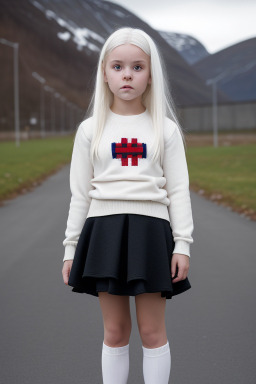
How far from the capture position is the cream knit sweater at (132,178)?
3.01 metres

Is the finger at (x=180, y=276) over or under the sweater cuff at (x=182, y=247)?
under

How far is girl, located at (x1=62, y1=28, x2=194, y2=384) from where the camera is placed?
117 inches

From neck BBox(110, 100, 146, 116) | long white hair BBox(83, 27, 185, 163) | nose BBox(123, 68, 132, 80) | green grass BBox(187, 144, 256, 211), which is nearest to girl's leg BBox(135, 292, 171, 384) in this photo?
long white hair BBox(83, 27, 185, 163)

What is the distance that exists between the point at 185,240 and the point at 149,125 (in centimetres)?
55

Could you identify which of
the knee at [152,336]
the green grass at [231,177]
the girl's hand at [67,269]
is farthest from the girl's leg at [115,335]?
the green grass at [231,177]

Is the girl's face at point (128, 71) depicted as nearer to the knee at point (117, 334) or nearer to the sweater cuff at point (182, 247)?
the sweater cuff at point (182, 247)

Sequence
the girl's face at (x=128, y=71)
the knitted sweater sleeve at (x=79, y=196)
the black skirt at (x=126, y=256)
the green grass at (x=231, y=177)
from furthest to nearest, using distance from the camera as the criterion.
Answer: the green grass at (x=231, y=177), the knitted sweater sleeve at (x=79, y=196), the girl's face at (x=128, y=71), the black skirt at (x=126, y=256)

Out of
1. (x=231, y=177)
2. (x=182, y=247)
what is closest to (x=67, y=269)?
(x=182, y=247)

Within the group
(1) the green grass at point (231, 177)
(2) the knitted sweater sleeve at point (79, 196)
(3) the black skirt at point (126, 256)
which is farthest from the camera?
(1) the green grass at point (231, 177)

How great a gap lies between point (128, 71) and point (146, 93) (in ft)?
0.64

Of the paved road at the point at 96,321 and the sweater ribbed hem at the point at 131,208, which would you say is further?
the paved road at the point at 96,321

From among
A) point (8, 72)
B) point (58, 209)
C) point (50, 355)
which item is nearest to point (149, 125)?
point (50, 355)

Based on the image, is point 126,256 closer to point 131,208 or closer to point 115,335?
point 131,208

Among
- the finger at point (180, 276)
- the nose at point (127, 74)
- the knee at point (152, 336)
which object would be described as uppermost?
the nose at point (127, 74)
